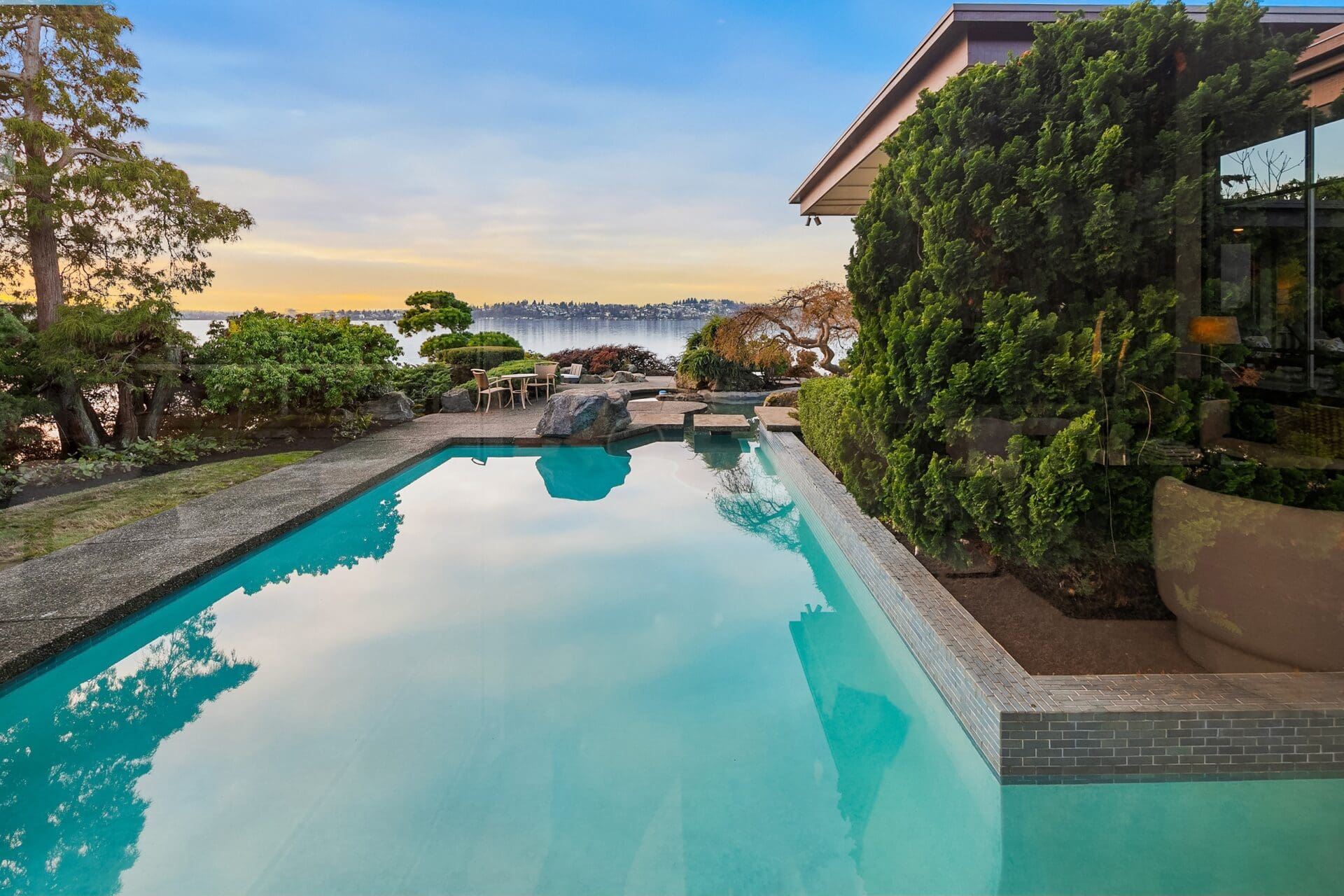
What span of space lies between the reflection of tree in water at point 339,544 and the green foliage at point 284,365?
8.23 feet

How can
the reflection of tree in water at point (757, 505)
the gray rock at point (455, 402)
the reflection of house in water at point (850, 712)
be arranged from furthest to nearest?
the gray rock at point (455, 402) → the reflection of tree in water at point (757, 505) → the reflection of house in water at point (850, 712)

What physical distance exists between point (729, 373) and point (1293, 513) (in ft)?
35.2

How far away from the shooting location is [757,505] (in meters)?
5.91

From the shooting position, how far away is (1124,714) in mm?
2102

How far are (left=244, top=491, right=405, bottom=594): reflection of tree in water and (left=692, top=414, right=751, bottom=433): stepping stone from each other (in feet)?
13.7

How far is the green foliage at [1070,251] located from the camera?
228 cm

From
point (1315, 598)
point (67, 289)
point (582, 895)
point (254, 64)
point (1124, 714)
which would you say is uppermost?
point (254, 64)

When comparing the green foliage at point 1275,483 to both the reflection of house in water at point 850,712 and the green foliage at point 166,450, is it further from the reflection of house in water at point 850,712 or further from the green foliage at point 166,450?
the green foliage at point 166,450

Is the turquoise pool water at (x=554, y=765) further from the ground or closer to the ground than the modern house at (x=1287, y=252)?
closer to the ground

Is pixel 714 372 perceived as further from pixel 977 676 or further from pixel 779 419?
pixel 977 676

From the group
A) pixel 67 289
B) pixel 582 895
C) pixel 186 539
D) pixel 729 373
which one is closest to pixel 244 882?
pixel 582 895

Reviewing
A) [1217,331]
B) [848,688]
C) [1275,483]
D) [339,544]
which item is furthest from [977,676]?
[339,544]

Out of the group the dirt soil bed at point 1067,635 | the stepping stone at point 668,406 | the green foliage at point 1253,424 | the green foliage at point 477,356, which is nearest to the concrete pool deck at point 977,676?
the dirt soil bed at point 1067,635

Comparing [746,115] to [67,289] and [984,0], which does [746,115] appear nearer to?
[984,0]
